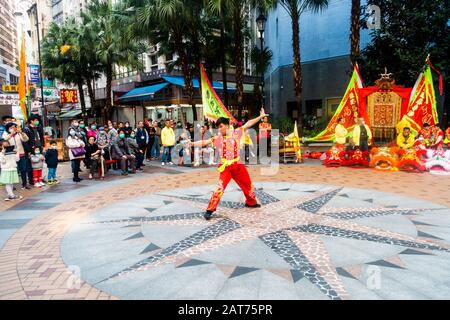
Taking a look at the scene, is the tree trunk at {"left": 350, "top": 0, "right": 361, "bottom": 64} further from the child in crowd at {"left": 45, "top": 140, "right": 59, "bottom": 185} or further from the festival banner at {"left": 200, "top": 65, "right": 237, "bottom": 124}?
the child in crowd at {"left": 45, "top": 140, "right": 59, "bottom": 185}

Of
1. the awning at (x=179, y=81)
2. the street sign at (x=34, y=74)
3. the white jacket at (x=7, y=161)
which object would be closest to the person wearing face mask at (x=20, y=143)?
the white jacket at (x=7, y=161)

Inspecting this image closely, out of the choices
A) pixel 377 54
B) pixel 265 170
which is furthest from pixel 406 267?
pixel 377 54

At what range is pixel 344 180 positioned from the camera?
397 inches

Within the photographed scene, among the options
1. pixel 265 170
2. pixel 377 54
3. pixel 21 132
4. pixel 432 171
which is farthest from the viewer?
pixel 377 54

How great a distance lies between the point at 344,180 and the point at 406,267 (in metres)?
6.06

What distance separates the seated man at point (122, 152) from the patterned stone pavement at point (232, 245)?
126 inches

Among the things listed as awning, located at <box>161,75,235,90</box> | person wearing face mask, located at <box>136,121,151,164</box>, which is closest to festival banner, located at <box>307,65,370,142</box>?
person wearing face mask, located at <box>136,121,151,164</box>

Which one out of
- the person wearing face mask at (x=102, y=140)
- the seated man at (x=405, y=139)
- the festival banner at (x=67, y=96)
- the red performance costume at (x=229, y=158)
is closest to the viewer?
the red performance costume at (x=229, y=158)

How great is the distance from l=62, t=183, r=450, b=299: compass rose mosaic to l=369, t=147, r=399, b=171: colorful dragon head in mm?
4396

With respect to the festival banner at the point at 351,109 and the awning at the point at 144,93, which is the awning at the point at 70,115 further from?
the festival banner at the point at 351,109

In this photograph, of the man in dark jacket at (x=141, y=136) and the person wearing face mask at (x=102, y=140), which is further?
the man in dark jacket at (x=141, y=136)

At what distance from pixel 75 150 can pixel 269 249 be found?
8.05m

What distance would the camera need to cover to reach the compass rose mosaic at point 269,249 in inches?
149
